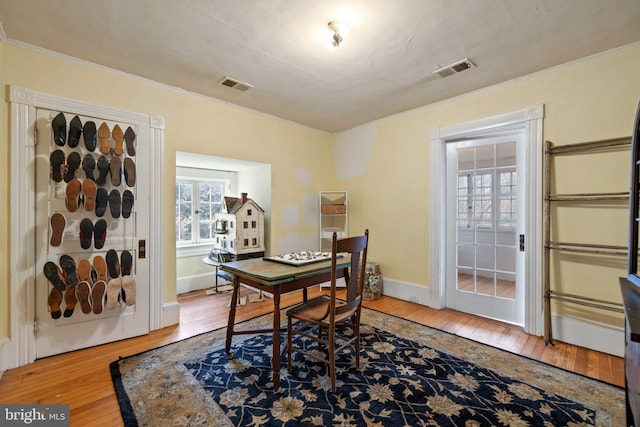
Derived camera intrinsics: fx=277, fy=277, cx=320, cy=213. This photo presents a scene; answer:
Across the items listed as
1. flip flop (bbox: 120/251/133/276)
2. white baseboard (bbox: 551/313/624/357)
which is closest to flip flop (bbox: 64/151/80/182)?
flip flop (bbox: 120/251/133/276)

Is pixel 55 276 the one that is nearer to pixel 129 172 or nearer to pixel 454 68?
pixel 129 172

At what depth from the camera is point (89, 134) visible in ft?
7.99

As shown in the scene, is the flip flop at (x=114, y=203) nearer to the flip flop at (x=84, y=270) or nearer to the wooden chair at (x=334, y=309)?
the flip flop at (x=84, y=270)

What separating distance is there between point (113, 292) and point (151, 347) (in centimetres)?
61

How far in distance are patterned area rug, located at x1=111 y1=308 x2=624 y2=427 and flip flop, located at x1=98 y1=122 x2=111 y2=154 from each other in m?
1.85

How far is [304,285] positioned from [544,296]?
228 centimetres

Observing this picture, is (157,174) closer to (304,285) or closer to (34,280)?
(34,280)

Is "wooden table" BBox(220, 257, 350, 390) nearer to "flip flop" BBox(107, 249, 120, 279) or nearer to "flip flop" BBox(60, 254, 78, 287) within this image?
"flip flop" BBox(107, 249, 120, 279)

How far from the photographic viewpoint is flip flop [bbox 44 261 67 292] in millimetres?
2264

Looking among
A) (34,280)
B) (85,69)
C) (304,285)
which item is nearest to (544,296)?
(304,285)

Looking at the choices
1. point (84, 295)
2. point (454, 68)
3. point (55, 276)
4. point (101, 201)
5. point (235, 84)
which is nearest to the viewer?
point (55, 276)

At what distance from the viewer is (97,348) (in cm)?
250

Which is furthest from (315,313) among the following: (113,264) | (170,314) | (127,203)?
(127,203)

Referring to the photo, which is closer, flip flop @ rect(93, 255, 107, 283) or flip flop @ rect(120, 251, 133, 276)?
flip flop @ rect(93, 255, 107, 283)
